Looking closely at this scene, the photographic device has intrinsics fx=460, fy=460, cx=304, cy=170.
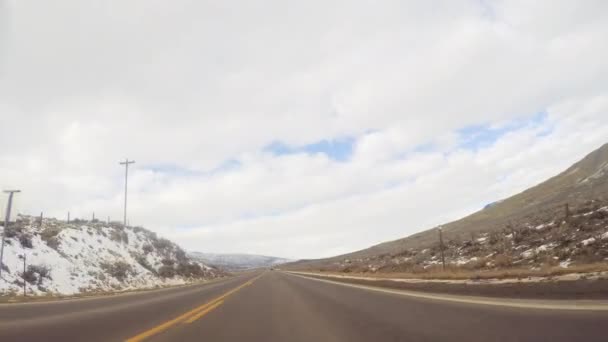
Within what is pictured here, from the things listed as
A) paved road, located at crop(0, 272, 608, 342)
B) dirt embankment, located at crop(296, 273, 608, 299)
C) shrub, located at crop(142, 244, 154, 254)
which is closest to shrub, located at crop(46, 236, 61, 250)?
shrub, located at crop(142, 244, 154, 254)

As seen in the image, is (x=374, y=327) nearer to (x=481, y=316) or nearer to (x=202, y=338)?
(x=481, y=316)

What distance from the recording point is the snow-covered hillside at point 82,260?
1388 inches

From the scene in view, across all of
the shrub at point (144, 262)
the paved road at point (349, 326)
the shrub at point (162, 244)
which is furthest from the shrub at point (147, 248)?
the paved road at point (349, 326)

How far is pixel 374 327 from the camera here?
25.0ft

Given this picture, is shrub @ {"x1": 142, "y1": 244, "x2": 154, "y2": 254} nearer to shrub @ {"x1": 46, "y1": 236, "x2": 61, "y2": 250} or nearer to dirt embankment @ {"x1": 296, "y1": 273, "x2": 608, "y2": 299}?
shrub @ {"x1": 46, "y1": 236, "x2": 61, "y2": 250}

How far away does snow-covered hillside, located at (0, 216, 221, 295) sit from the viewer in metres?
35.2

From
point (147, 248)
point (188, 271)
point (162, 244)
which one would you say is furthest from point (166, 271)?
point (162, 244)

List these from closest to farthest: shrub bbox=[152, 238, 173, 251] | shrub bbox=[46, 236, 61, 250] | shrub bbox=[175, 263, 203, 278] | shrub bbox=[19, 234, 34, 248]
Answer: shrub bbox=[19, 234, 34, 248] < shrub bbox=[46, 236, 61, 250] < shrub bbox=[175, 263, 203, 278] < shrub bbox=[152, 238, 173, 251]

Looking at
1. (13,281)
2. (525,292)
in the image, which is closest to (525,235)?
(525,292)

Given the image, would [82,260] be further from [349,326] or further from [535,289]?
[535,289]

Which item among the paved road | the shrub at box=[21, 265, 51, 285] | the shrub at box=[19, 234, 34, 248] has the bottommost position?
the paved road

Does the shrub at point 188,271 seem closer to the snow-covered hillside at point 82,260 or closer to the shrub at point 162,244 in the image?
the snow-covered hillside at point 82,260

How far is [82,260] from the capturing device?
4653 cm

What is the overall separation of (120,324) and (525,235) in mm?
26168
